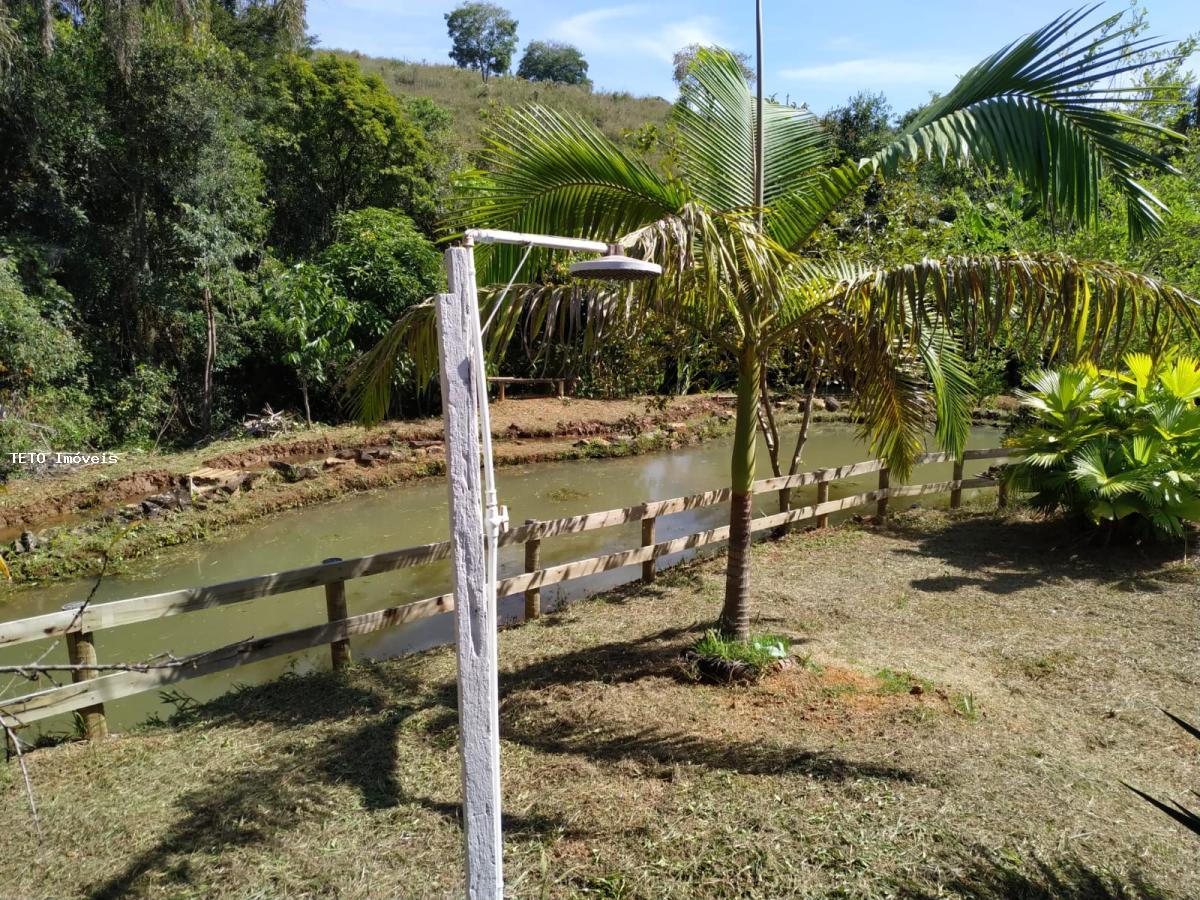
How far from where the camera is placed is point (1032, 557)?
7348 millimetres

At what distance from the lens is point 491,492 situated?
2.26 m

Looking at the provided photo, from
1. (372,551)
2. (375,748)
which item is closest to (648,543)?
(375,748)

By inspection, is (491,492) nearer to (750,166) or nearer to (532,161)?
(532,161)

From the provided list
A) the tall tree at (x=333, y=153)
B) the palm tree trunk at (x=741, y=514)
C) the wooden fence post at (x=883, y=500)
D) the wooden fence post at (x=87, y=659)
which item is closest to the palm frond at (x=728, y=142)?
the palm tree trunk at (x=741, y=514)

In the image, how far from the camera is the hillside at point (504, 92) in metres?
47.2

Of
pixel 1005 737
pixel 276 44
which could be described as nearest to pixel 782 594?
pixel 1005 737

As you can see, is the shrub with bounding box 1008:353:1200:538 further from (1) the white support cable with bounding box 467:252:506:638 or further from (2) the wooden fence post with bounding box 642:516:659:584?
(1) the white support cable with bounding box 467:252:506:638

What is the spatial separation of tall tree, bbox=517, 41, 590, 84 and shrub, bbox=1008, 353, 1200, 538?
76.8 m

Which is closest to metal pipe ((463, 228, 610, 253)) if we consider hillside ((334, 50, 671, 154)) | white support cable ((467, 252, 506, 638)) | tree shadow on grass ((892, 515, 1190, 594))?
white support cable ((467, 252, 506, 638))

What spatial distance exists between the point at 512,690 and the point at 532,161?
3146mm

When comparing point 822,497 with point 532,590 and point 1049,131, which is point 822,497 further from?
point 1049,131

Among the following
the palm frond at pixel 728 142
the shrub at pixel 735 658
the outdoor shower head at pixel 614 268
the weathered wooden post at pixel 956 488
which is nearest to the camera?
the outdoor shower head at pixel 614 268

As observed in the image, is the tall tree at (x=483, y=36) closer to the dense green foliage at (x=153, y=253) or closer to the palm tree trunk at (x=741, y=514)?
the dense green foliage at (x=153, y=253)

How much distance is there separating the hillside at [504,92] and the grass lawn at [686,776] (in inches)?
1707
